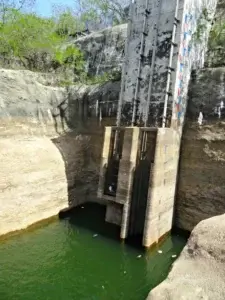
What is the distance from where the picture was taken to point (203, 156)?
1089cm

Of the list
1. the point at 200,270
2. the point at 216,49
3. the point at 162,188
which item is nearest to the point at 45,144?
the point at 162,188

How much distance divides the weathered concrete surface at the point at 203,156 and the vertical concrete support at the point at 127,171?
2.24m

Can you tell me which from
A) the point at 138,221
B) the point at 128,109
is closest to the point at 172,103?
the point at 128,109

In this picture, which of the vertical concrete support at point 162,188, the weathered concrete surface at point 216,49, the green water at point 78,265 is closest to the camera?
the green water at point 78,265

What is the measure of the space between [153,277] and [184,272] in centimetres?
397

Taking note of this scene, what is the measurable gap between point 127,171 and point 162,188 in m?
1.31

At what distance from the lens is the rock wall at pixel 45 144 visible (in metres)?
10.4

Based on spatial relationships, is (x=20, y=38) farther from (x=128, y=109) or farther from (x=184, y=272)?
(x=184, y=272)

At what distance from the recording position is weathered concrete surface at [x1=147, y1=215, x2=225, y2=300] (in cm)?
404

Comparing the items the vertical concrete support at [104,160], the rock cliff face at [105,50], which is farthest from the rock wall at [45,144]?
the rock cliff face at [105,50]

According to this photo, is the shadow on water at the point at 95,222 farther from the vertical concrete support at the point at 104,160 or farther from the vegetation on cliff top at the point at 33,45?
the vegetation on cliff top at the point at 33,45

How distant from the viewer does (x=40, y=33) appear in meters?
17.3

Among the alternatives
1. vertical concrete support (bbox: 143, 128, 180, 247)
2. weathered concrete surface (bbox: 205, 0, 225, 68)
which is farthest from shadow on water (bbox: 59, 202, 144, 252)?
weathered concrete surface (bbox: 205, 0, 225, 68)

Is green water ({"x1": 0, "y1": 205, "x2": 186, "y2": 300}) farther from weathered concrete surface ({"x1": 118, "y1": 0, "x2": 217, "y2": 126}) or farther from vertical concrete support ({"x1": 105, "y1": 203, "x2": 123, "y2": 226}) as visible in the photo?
weathered concrete surface ({"x1": 118, "y1": 0, "x2": 217, "y2": 126})
